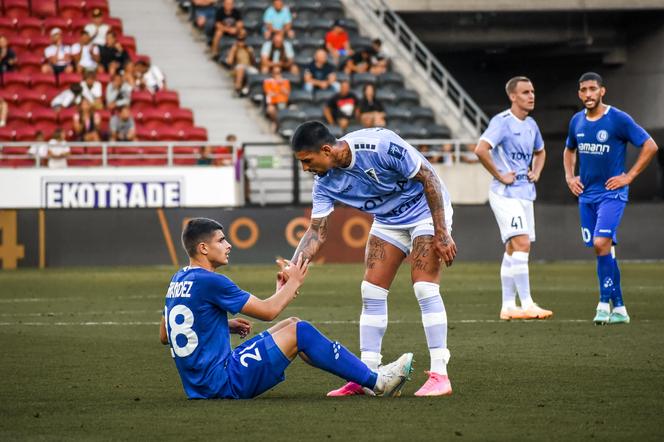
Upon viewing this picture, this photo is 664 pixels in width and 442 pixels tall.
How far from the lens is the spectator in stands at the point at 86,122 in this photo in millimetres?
26625

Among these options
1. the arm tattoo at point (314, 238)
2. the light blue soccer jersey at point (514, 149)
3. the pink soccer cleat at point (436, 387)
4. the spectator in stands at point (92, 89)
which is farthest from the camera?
the spectator in stands at point (92, 89)

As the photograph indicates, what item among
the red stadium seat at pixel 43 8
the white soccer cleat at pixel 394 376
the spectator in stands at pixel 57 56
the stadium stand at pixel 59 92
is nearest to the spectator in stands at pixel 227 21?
the stadium stand at pixel 59 92

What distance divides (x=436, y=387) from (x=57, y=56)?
2200 centimetres

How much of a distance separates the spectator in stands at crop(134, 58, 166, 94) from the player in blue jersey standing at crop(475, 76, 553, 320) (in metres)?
15.3

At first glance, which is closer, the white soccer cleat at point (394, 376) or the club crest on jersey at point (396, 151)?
the white soccer cleat at point (394, 376)

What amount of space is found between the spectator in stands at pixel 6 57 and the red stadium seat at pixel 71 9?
237 cm

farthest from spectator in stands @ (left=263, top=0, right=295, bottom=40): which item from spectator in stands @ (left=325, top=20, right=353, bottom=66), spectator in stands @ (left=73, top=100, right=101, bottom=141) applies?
spectator in stands @ (left=73, top=100, right=101, bottom=141)

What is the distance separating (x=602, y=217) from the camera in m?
13.1

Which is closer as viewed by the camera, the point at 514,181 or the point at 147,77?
the point at 514,181

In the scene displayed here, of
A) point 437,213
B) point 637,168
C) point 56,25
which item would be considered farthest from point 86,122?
point 437,213

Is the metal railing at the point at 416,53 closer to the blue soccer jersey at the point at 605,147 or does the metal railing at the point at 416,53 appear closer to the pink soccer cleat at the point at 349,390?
the blue soccer jersey at the point at 605,147

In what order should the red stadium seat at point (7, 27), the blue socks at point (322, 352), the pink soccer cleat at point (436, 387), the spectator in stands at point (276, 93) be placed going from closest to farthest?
1. the blue socks at point (322, 352)
2. the pink soccer cleat at point (436, 387)
3. the spectator in stands at point (276, 93)
4. the red stadium seat at point (7, 27)

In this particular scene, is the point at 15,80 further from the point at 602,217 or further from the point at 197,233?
the point at 197,233

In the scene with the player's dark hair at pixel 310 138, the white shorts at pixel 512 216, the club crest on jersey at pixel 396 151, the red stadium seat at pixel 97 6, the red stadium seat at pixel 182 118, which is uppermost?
the red stadium seat at pixel 97 6
